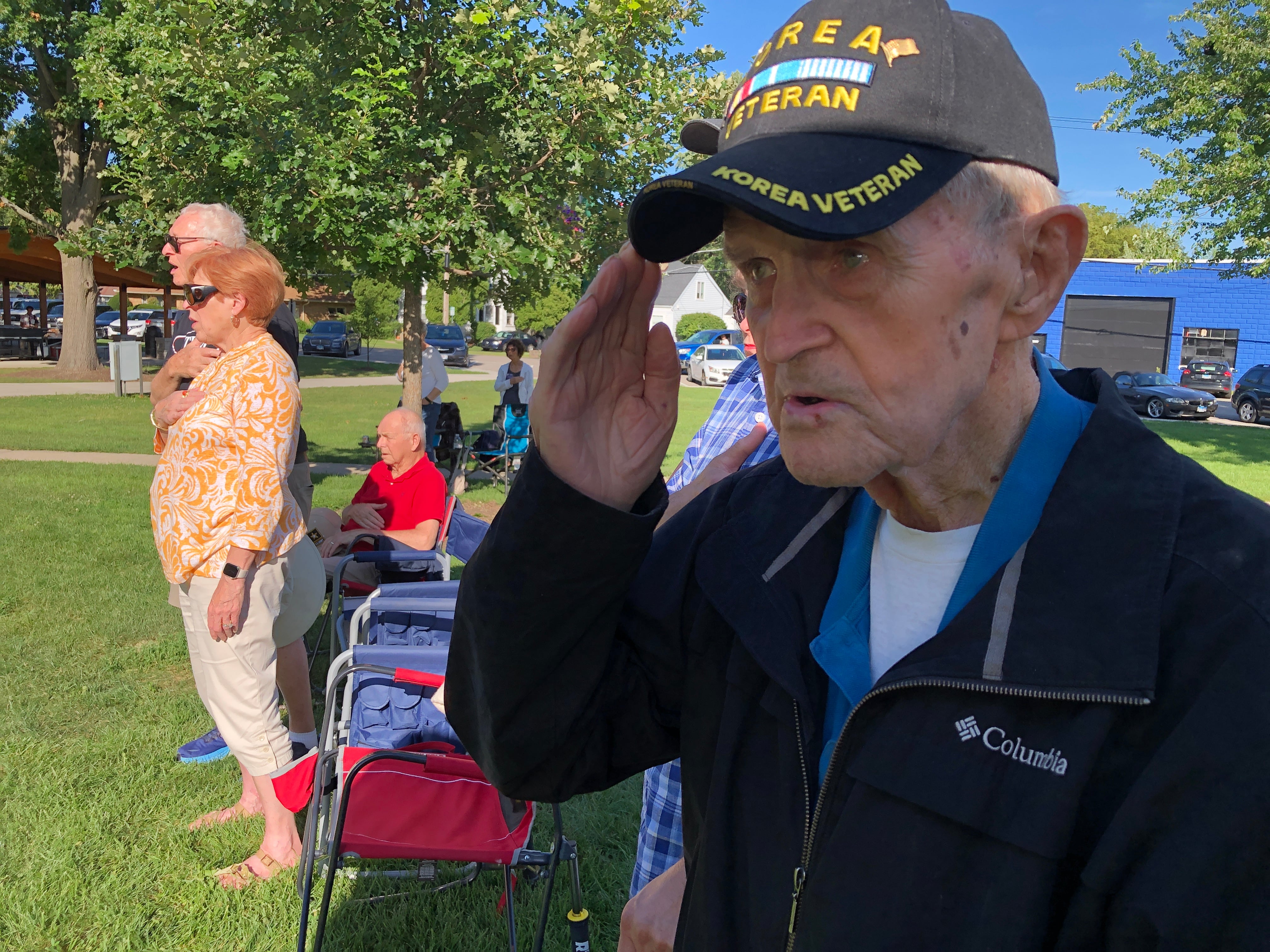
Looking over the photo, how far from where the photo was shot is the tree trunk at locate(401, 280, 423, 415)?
8.91 meters

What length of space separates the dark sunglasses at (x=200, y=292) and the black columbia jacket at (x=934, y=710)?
9.39ft

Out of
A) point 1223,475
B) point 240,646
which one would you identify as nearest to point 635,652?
point 240,646

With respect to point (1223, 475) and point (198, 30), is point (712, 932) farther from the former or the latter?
point (1223, 475)

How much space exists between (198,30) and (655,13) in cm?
332

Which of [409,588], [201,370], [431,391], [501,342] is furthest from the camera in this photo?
[501,342]

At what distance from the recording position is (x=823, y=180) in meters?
0.98

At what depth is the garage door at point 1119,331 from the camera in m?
38.4

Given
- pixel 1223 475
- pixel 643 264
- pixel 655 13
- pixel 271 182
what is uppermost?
pixel 655 13

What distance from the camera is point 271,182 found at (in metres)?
6.74

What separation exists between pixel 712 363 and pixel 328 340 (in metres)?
18.1

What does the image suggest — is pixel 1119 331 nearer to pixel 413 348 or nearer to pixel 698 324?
pixel 698 324

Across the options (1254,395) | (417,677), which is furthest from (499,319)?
(417,677)

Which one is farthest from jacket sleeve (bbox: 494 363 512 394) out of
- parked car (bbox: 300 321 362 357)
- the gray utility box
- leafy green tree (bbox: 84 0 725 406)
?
parked car (bbox: 300 321 362 357)

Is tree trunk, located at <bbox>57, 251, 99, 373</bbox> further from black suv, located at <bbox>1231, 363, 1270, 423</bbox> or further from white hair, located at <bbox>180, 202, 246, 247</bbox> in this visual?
black suv, located at <bbox>1231, 363, 1270, 423</bbox>
